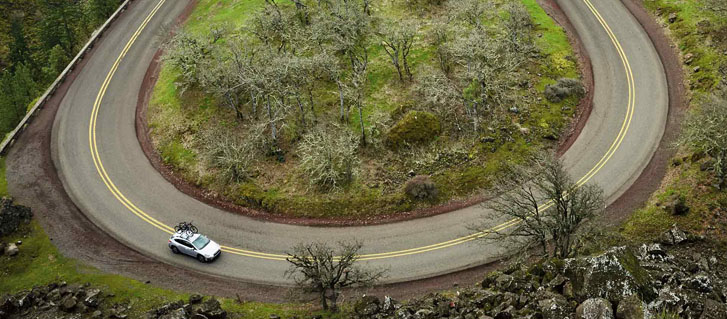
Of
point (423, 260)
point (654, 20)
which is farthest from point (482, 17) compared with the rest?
point (423, 260)

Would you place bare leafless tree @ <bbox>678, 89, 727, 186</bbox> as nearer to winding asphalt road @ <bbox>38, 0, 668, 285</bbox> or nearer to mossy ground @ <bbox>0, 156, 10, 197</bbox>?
winding asphalt road @ <bbox>38, 0, 668, 285</bbox>

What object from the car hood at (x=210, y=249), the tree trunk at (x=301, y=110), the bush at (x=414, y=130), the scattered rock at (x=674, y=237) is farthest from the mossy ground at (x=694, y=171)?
the car hood at (x=210, y=249)

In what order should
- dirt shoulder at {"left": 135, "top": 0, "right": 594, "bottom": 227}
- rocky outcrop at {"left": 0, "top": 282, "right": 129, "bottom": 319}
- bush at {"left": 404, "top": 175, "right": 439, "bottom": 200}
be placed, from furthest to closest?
1. bush at {"left": 404, "top": 175, "right": 439, "bottom": 200}
2. dirt shoulder at {"left": 135, "top": 0, "right": 594, "bottom": 227}
3. rocky outcrop at {"left": 0, "top": 282, "right": 129, "bottom": 319}

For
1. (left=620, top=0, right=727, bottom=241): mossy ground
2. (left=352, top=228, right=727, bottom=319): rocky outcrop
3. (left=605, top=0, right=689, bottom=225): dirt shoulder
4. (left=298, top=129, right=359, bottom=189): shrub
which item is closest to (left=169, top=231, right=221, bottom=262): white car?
(left=298, top=129, right=359, bottom=189): shrub

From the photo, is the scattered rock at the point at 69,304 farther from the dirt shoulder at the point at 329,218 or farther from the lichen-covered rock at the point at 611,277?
the lichen-covered rock at the point at 611,277

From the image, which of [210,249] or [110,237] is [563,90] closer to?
[210,249]

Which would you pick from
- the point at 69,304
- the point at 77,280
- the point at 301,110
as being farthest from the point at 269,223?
the point at 69,304
